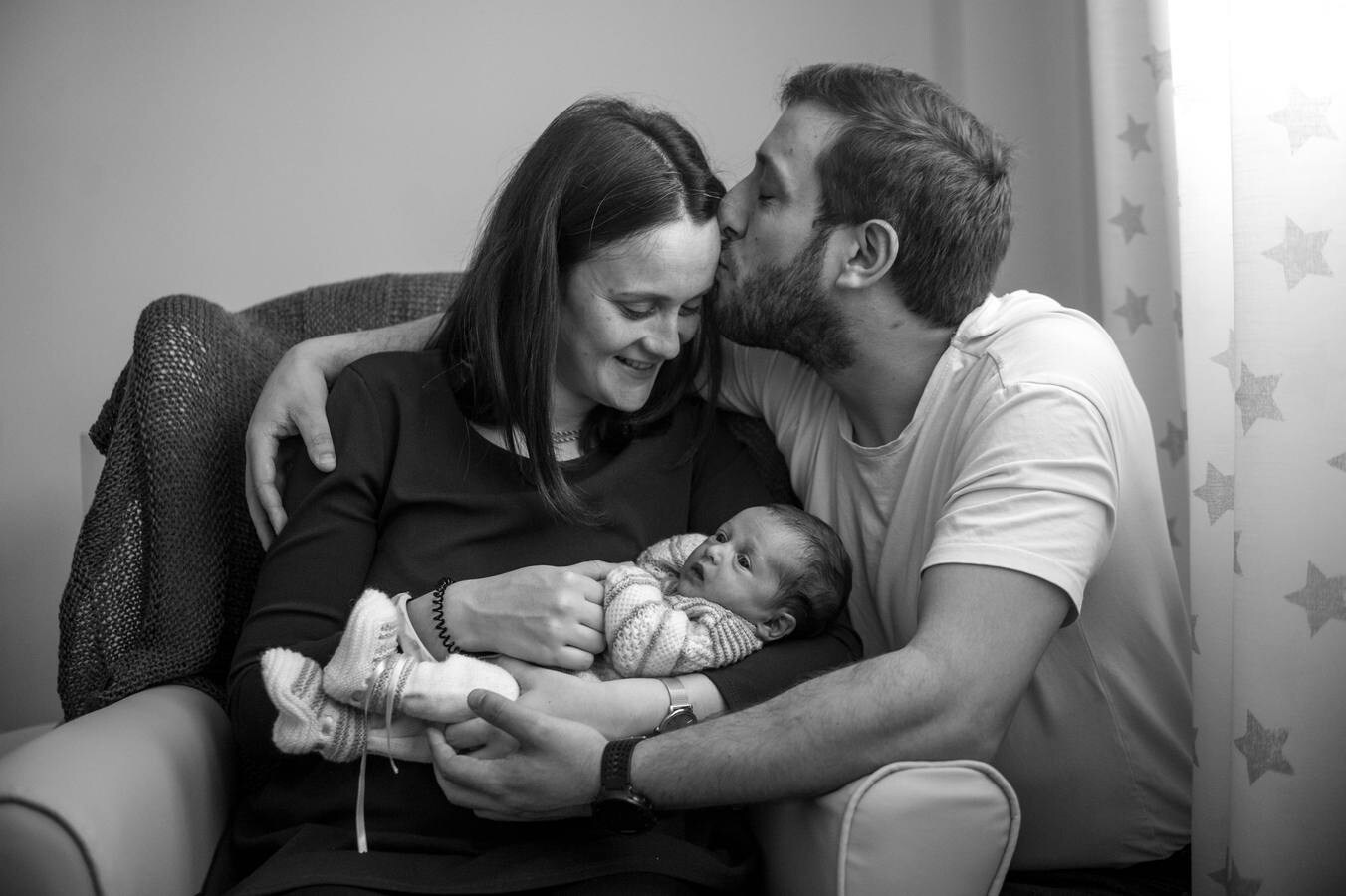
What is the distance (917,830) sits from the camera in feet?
3.57

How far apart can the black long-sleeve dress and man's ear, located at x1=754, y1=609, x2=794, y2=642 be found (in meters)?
0.02

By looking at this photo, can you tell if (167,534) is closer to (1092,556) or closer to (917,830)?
(917,830)

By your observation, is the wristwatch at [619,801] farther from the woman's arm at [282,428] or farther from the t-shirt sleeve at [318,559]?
the woman's arm at [282,428]

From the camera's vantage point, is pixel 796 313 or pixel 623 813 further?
pixel 796 313

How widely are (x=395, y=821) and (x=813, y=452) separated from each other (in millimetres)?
744

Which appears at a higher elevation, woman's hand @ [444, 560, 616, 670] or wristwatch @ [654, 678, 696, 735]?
woman's hand @ [444, 560, 616, 670]

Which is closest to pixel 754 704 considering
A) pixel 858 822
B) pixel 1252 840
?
pixel 858 822

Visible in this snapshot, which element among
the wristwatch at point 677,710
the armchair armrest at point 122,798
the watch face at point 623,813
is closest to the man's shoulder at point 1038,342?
the wristwatch at point 677,710

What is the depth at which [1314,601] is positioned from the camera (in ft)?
4.07

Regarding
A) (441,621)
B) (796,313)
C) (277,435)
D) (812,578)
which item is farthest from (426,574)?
(796,313)

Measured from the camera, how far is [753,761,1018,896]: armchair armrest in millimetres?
1089

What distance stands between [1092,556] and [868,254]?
1.68 feet

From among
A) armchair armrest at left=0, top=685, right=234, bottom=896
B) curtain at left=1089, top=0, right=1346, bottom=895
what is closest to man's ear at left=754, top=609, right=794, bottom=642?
curtain at left=1089, top=0, right=1346, bottom=895

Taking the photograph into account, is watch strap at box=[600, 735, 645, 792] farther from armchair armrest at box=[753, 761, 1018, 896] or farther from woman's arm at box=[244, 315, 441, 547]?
woman's arm at box=[244, 315, 441, 547]
